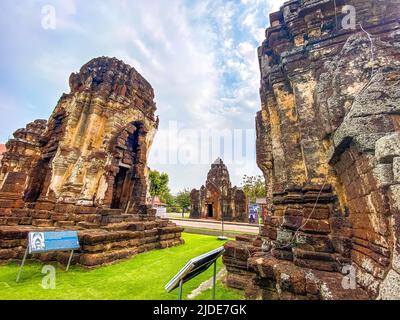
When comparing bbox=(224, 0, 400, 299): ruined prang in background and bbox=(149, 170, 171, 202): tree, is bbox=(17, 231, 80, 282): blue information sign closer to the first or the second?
bbox=(224, 0, 400, 299): ruined prang in background

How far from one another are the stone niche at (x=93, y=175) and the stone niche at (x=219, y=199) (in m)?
17.5

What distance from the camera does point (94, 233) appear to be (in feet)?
17.9

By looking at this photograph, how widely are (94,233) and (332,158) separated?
5704 mm

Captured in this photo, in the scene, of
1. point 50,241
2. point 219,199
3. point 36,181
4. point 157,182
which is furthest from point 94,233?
point 157,182

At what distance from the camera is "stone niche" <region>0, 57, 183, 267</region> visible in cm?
601

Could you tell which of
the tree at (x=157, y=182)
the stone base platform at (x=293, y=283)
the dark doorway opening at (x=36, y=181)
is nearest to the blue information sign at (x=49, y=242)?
the stone base platform at (x=293, y=283)

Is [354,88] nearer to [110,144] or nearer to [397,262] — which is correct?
[397,262]

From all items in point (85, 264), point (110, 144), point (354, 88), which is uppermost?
point (110, 144)

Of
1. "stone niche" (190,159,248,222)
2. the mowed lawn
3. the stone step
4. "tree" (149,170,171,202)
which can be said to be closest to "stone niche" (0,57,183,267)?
the stone step

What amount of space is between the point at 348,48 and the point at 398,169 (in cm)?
241

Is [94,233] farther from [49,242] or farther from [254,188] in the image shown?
[254,188]

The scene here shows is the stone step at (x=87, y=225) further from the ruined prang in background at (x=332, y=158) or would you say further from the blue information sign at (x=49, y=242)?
the ruined prang in background at (x=332, y=158)
